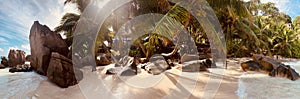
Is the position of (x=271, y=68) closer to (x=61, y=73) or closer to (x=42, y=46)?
(x=61, y=73)

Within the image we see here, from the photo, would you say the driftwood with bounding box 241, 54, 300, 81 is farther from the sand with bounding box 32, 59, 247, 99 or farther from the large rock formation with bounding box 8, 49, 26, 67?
the large rock formation with bounding box 8, 49, 26, 67

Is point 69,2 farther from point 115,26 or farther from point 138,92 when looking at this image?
point 138,92

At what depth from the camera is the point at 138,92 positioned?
9.93ft

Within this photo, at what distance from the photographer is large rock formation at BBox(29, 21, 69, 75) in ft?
12.1

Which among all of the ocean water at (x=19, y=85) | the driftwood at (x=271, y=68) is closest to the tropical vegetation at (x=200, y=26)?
the driftwood at (x=271, y=68)

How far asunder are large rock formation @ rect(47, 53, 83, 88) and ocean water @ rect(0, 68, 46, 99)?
0.30 m

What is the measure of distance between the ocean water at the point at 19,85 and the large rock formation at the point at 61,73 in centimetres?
30

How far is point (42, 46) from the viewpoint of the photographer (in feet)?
12.3

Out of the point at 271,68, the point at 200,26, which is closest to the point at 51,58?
the point at 200,26

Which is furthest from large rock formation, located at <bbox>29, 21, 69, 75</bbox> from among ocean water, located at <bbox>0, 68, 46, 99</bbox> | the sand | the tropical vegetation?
the tropical vegetation

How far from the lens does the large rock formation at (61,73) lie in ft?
10.4

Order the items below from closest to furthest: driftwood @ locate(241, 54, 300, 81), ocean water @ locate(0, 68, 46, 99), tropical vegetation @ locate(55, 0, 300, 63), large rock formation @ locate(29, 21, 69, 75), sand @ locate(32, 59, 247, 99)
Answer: ocean water @ locate(0, 68, 46, 99) → sand @ locate(32, 59, 247, 99) → large rock formation @ locate(29, 21, 69, 75) → tropical vegetation @ locate(55, 0, 300, 63) → driftwood @ locate(241, 54, 300, 81)

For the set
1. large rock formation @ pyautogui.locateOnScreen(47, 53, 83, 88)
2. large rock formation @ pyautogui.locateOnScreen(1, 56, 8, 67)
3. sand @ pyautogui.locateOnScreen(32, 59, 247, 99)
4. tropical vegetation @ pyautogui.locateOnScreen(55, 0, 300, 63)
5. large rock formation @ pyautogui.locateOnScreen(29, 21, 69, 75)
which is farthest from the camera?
large rock formation @ pyautogui.locateOnScreen(1, 56, 8, 67)

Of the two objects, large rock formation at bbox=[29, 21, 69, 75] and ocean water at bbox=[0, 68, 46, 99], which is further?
large rock formation at bbox=[29, 21, 69, 75]
